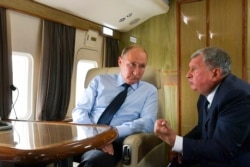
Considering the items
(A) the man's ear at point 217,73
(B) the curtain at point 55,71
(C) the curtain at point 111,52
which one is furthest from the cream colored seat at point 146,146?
(C) the curtain at point 111,52

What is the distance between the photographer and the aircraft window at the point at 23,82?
90.2 inches

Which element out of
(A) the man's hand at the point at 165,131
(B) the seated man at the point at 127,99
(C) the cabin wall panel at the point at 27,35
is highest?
(C) the cabin wall panel at the point at 27,35

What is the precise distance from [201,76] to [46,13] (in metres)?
1.59

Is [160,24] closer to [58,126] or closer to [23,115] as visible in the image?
[23,115]

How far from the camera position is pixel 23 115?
233 centimetres

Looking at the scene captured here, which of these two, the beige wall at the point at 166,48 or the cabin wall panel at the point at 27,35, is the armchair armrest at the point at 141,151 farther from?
the beige wall at the point at 166,48

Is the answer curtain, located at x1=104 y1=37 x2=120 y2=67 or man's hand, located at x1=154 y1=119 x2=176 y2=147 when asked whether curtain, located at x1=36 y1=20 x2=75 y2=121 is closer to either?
curtain, located at x1=104 y1=37 x2=120 y2=67

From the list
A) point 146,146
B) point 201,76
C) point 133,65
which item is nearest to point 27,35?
point 133,65

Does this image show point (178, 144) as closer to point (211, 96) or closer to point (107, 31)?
point (211, 96)

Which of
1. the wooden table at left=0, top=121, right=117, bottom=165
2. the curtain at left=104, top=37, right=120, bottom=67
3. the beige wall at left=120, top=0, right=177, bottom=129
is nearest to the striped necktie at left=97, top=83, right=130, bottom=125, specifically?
the wooden table at left=0, top=121, right=117, bottom=165

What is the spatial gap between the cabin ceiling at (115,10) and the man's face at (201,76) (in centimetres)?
145

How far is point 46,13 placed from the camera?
237 centimetres

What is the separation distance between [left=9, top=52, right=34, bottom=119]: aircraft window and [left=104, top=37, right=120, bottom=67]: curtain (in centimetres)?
121

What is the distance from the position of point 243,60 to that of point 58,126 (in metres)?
2.42
